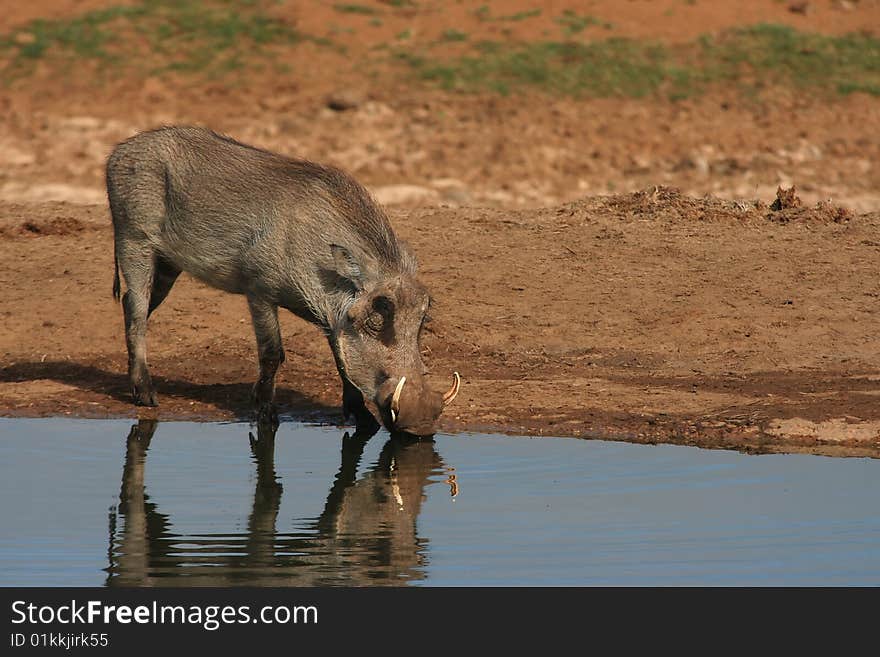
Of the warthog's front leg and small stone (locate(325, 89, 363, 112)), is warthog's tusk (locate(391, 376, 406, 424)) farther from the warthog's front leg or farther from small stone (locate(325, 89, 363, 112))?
small stone (locate(325, 89, 363, 112))

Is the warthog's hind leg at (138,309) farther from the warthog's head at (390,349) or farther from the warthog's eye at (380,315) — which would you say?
the warthog's eye at (380,315)

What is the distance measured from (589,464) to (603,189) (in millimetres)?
8421

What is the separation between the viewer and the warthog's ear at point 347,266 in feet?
28.6

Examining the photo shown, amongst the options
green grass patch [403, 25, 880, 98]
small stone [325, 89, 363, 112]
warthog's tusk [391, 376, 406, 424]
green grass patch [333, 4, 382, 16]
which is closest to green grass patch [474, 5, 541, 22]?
green grass patch [403, 25, 880, 98]

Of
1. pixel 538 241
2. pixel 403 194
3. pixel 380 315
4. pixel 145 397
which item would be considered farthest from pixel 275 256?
pixel 403 194

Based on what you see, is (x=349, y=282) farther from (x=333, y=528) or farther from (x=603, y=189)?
(x=603, y=189)

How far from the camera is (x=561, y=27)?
20750 millimetres

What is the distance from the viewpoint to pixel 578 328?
36.9ft

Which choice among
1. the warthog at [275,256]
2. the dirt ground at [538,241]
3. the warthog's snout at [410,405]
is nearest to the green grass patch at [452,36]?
the dirt ground at [538,241]

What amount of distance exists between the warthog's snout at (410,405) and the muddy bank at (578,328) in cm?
69

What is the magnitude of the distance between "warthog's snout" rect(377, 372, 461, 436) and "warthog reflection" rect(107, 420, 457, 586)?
0.66ft

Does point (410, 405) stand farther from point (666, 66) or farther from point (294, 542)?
point (666, 66)

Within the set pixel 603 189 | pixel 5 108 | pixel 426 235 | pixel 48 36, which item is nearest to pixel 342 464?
pixel 426 235
